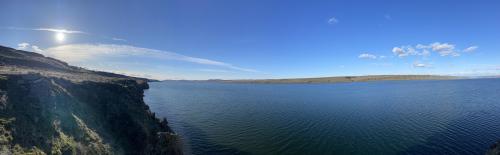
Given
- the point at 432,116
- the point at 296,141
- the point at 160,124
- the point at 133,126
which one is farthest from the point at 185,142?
the point at 432,116

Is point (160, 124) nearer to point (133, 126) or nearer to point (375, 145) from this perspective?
point (133, 126)

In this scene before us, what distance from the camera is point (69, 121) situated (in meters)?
23.1

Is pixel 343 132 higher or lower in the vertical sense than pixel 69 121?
lower

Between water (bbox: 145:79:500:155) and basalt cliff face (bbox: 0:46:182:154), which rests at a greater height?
basalt cliff face (bbox: 0:46:182:154)

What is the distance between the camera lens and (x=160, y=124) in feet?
123

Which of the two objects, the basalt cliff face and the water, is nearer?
the basalt cliff face

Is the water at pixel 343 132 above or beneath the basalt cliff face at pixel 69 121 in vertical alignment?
beneath

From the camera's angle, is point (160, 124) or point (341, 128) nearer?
point (160, 124)

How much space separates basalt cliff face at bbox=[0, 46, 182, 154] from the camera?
61.5ft

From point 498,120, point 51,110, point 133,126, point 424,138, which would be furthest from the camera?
point 498,120

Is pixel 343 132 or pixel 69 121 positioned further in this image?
pixel 343 132

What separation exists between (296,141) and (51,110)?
102ft

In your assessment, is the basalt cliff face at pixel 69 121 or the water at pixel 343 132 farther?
the water at pixel 343 132

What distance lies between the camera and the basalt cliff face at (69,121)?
18734mm
